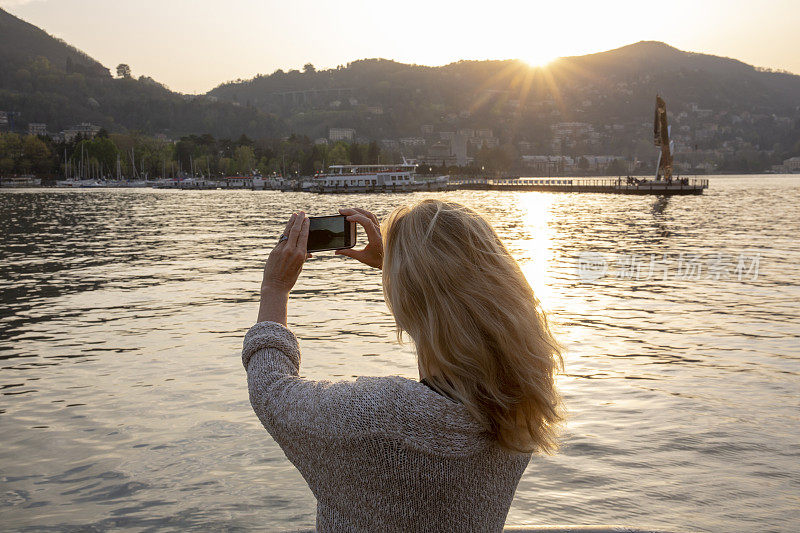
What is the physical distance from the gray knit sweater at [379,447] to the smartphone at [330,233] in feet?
1.15

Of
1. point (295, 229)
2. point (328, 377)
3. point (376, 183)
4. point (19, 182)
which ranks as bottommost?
point (328, 377)

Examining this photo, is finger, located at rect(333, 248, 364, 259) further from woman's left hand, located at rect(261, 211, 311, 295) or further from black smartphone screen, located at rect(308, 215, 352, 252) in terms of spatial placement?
woman's left hand, located at rect(261, 211, 311, 295)

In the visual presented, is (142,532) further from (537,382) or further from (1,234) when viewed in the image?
(1,234)

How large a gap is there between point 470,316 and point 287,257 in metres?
0.59

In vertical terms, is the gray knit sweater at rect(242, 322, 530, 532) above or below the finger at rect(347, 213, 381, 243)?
below

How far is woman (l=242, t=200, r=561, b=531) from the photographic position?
6.14ft

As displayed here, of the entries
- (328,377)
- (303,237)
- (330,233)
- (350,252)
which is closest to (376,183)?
(328,377)

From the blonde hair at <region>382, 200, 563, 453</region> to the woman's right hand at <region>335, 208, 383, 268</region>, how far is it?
0.38 meters

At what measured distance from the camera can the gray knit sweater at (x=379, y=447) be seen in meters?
1.86

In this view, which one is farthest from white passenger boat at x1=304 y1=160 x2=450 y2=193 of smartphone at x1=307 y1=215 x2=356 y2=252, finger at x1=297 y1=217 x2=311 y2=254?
finger at x1=297 y1=217 x2=311 y2=254

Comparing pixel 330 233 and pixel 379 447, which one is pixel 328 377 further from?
pixel 379 447

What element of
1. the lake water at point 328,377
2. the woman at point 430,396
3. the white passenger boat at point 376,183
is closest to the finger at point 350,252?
the woman at point 430,396

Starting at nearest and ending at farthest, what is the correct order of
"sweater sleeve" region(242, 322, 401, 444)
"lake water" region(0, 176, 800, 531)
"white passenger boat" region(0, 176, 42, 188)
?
"sweater sleeve" region(242, 322, 401, 444)
"lake water" region(0, 176, 800, 531)
"white passenger boat" region(0, 176, 42, 188)

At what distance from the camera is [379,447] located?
1.89 metres
